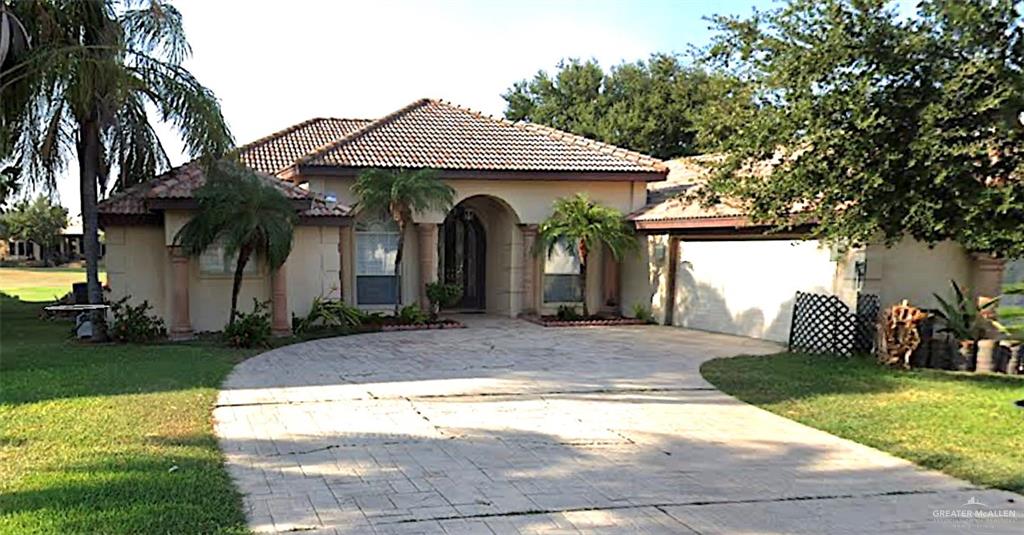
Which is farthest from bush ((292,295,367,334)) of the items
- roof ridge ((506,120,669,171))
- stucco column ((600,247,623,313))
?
roof ridge ((506,120,669,171))

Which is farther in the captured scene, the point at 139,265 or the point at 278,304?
the point at 139,265

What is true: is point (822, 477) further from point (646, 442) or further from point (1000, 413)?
point (1000, 413)

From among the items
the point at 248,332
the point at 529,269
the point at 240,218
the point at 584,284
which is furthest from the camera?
the point at 529,269

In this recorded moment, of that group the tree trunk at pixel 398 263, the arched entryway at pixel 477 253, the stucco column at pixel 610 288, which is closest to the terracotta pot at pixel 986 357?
the stucco column at pixel 610 288

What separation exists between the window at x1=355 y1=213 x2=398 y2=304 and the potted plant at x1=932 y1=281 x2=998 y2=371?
461 inches

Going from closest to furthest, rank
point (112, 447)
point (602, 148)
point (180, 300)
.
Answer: point (112, 447)
point (180, 300)
point (602, 148)

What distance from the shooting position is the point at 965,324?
39.7ft

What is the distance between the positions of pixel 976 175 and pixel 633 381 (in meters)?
5.24

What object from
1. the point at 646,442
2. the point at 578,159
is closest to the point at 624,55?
the point at 578,159

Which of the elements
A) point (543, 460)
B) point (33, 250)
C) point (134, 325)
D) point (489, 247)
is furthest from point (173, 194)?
point (33, 250)

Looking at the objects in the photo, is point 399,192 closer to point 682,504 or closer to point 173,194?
point 173,194

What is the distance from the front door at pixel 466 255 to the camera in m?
20.6

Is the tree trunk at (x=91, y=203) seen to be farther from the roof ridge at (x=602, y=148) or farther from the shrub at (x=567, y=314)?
the roof ridge at (x=602, y=148)

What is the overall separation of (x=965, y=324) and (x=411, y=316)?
1097cm
